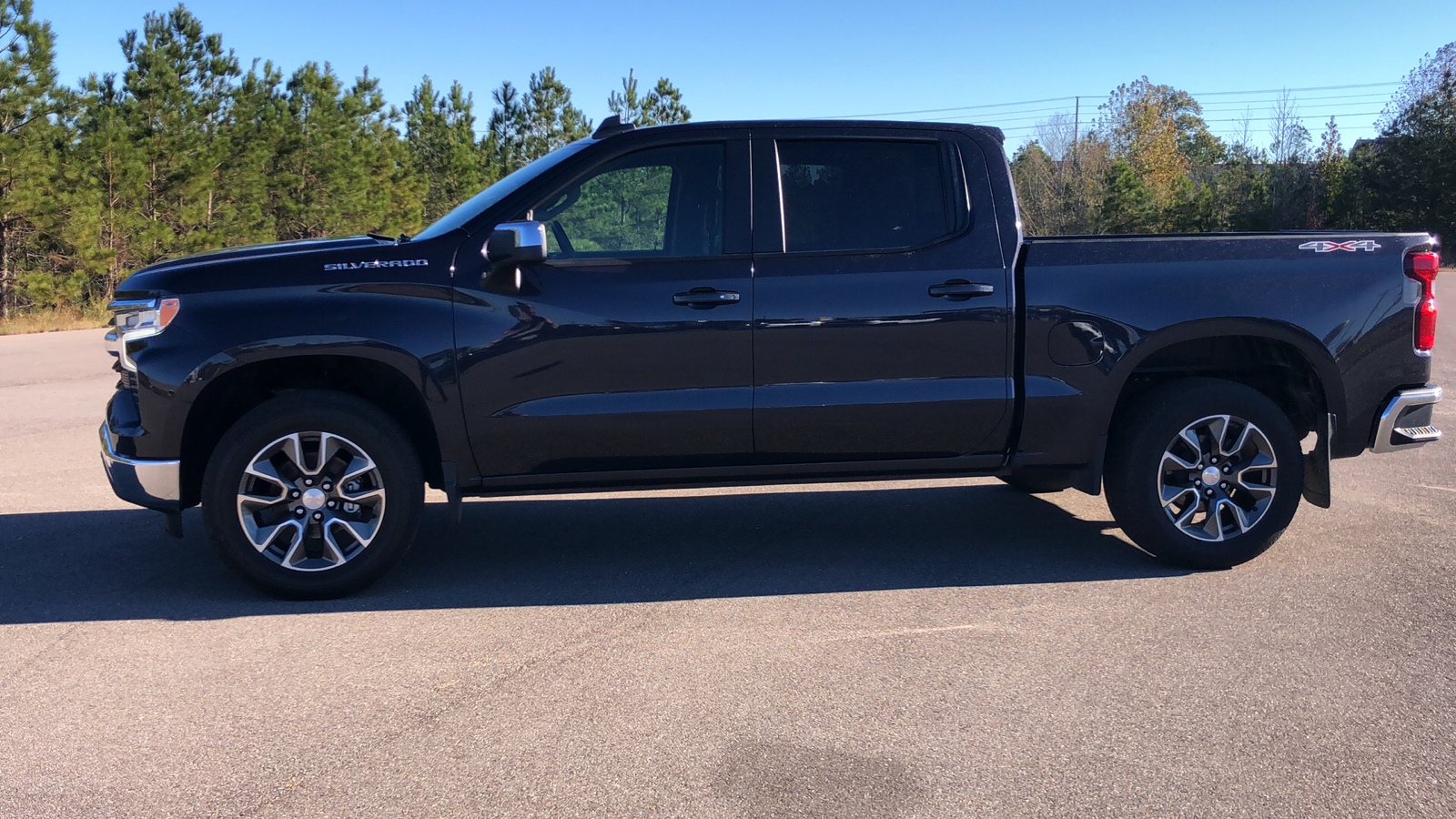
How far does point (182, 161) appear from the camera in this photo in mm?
27281

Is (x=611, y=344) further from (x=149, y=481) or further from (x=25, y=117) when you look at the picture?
(x=25, y=117)

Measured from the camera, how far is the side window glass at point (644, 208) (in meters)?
4.99

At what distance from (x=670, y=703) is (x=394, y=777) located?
911 millimetres

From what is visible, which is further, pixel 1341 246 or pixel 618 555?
pixel 618 555

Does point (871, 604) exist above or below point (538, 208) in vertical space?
below

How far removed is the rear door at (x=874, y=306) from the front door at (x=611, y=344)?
0.14 meters

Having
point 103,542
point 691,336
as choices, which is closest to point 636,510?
point 691,336

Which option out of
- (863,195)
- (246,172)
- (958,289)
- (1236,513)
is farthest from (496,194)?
(246,172)

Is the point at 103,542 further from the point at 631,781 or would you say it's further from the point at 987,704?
the point at 987,704

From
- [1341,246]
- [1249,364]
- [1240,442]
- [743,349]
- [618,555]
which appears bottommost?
[618,555]

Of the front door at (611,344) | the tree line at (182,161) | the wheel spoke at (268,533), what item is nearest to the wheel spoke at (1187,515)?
the front door at (611,344)

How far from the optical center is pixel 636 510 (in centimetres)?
662

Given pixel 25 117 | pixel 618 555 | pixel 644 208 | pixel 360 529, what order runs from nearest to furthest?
pixel 360 529 < pixel 644 208 < pixel 618 555 < pixel 25 117

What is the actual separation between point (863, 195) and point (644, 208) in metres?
0.99
